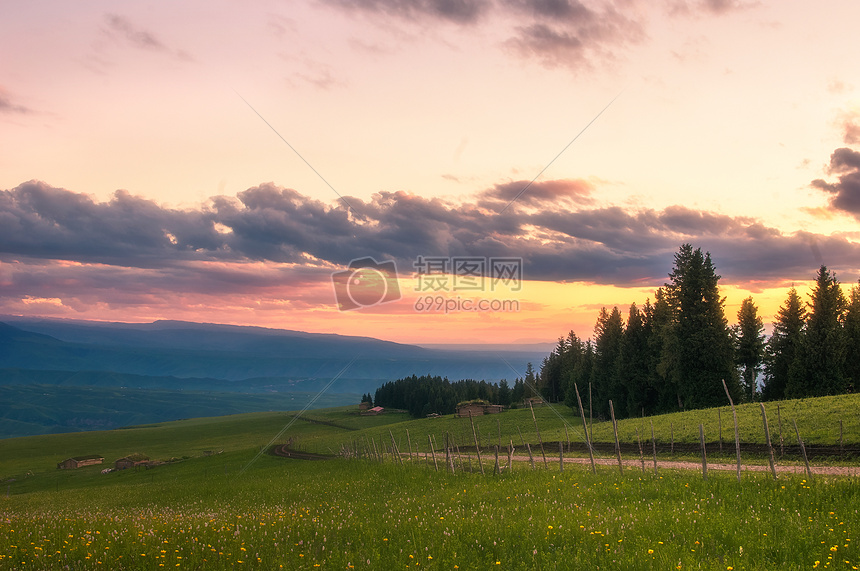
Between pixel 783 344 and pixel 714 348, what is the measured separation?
Result: 1886 cm

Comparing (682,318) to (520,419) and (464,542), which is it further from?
(464,542)

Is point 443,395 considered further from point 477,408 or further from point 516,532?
point 516,532

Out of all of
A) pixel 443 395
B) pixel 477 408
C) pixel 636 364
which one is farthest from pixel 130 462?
pixel 636 364

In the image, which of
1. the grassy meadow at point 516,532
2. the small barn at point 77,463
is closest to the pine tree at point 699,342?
the grassy meadow at point 516,532

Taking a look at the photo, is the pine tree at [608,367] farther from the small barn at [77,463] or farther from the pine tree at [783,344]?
the small barn at [77,463]

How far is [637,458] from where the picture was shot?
1398 inches

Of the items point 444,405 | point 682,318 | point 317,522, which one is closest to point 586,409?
point 682,318

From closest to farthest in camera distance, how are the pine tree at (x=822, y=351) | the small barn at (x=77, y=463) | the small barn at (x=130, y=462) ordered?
the pine tree at (x=822, y=351) → the small barn at (x=130, y=462) → the small barn at (x=77, y=463)

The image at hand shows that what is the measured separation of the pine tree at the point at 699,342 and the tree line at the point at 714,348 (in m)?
0.11

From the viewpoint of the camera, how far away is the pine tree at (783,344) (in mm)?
72125

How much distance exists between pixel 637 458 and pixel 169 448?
5377 inches

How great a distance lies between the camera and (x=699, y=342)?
210ft

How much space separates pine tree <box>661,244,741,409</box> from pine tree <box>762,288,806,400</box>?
1180 centimetres

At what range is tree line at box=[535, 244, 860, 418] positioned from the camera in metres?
63.2
